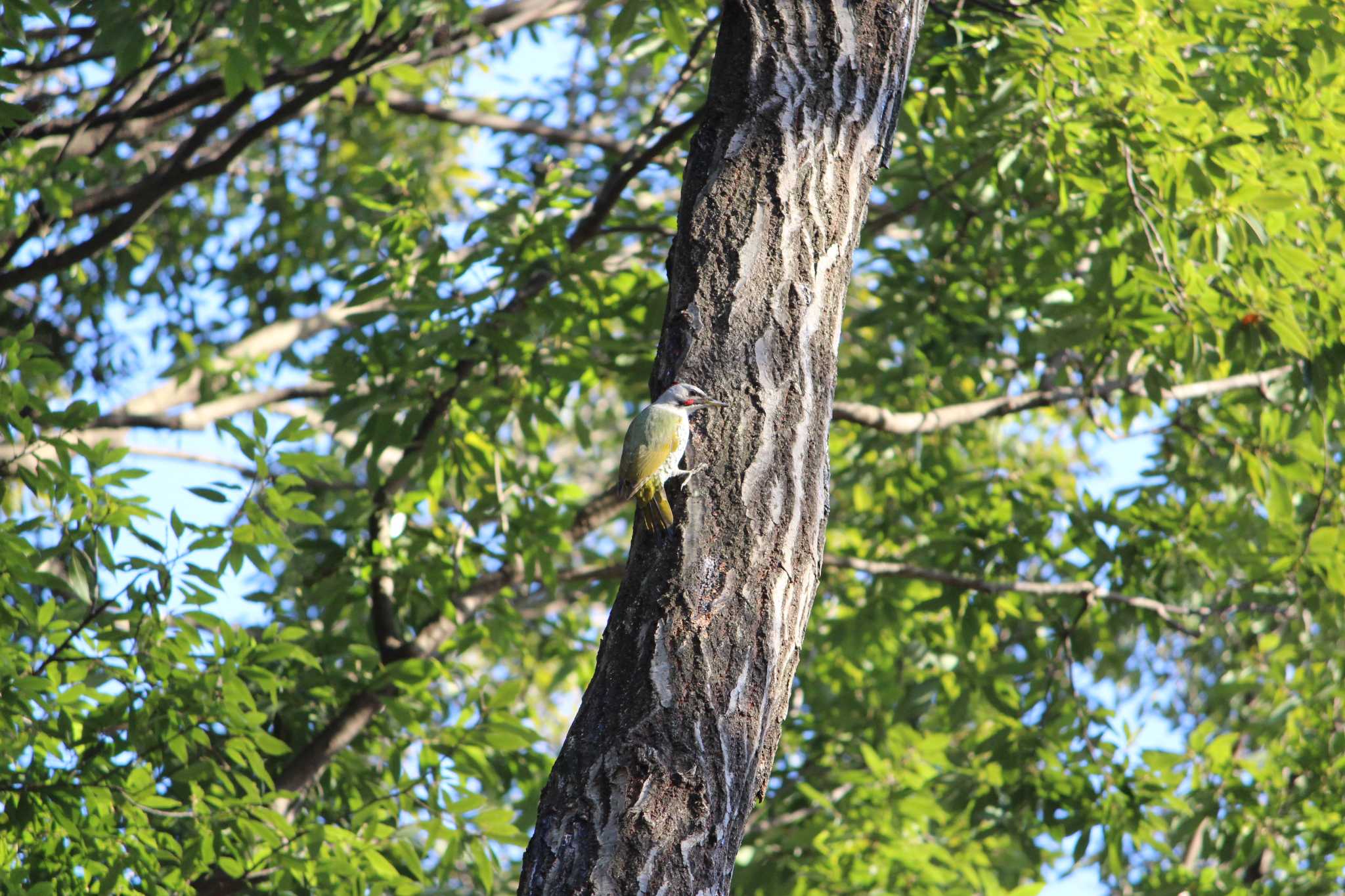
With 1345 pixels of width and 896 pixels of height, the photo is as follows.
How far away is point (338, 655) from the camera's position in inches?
215

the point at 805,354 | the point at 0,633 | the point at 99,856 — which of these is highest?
the point at 805,354

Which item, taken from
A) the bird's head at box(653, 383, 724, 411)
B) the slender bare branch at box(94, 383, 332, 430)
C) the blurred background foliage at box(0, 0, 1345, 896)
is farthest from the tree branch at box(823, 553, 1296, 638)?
the bird's head at box(653, 383, 724, 411)

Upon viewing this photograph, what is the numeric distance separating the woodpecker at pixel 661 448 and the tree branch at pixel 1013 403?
3.37 metres

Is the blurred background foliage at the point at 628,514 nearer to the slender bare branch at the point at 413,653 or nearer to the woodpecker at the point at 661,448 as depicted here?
the slender bare branch at the point at 413,653

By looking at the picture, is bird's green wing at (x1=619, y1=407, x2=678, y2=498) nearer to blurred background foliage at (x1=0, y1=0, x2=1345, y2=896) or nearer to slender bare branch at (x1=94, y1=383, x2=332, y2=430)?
blurred background foliage at (x1=0, y1=0, x2=1345, y2=896)

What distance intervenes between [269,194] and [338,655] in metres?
4.26

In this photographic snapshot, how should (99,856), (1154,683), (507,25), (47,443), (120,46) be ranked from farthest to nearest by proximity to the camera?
(1154,683), (507,25), (120,46), (47,443), (99,856)

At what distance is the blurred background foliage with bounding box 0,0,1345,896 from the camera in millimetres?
3982

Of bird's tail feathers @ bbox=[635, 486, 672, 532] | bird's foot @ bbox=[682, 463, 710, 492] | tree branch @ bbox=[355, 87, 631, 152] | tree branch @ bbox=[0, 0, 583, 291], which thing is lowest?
bird's tail feathers @ bbox=[635, 486, 672, 532]

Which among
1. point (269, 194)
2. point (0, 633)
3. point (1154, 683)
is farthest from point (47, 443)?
point (1154, 683)

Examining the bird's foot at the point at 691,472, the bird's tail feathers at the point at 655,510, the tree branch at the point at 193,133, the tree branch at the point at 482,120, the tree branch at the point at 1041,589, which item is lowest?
the bird's tail feathers at the point at 655,510

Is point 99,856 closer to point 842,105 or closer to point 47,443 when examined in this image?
point 47,443

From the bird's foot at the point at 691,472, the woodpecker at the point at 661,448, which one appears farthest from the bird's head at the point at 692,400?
the bird's foot at the point at 691,472

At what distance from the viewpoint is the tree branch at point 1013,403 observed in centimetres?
593
